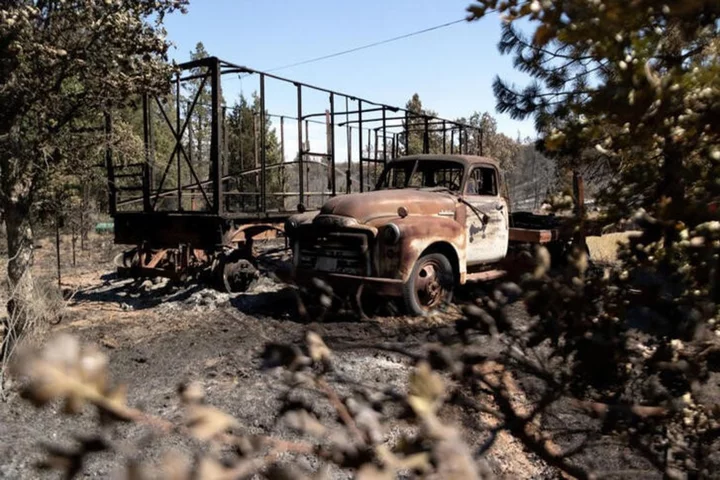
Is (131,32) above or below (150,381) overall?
above

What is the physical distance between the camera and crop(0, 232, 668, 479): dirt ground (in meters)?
3.17

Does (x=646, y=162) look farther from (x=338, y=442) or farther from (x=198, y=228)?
(x=198, y=228)

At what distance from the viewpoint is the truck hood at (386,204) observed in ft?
22.2

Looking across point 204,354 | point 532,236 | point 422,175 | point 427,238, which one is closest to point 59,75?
point 204,354

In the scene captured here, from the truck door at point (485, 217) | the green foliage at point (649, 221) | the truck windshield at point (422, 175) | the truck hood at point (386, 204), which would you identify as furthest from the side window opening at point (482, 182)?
the green foliage at point (649, 221)

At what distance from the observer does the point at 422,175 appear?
8117mm

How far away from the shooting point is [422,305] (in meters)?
6.82

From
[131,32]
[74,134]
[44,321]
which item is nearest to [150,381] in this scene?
[44,321]

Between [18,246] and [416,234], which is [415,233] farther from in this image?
[18,246]

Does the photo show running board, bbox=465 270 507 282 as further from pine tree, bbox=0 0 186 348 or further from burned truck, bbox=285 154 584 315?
pine tree, bbox=0 0 186 348

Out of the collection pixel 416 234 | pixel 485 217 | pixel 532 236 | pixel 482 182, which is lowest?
pixel 532 236

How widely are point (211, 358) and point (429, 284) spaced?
2716mm

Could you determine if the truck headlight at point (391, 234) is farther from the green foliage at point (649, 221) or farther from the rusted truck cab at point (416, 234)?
the green foliage at point (649, 221)

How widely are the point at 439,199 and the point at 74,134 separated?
414 centimetres
